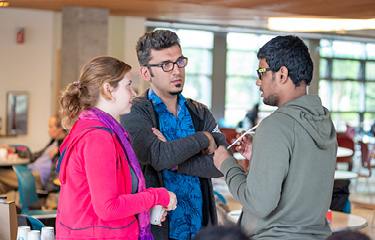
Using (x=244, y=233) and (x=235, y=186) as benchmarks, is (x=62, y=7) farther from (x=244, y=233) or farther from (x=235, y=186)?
(x=244, y=233)

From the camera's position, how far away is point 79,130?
77.5 inches

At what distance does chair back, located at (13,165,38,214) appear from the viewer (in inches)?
225

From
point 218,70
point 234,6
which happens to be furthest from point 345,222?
point 218,70

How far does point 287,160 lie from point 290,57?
408 mm

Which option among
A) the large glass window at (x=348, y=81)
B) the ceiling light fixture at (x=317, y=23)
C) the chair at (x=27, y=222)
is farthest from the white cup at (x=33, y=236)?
the large glass window at (x=348, y=81)

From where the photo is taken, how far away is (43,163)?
25.0 feet

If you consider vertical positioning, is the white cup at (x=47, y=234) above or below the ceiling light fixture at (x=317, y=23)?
below

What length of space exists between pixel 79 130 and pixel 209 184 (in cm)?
82

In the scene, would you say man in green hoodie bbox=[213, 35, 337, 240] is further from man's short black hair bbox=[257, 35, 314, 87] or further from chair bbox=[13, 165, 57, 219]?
chair bbox=[13, 165, 57, 219]

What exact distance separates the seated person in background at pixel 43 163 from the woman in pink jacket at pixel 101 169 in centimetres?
529

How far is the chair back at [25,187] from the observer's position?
18.8ft

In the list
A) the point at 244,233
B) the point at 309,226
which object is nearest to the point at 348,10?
the point at 309,226

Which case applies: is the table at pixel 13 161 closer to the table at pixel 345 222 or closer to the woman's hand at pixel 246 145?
the table at pixel 345 222

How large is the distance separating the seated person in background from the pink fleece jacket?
5.36m
